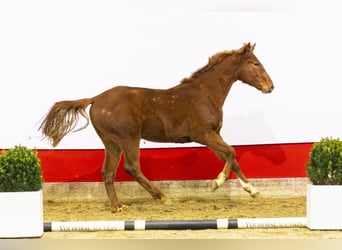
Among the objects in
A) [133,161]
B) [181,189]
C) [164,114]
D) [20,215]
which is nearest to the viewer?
[20,215]

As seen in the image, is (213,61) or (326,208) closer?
(326,208)

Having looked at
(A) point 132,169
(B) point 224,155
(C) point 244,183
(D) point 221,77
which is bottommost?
(C) point 244,183

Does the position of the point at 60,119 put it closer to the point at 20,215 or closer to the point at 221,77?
the point at 20,215

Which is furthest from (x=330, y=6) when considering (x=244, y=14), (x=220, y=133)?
(x=220, y=133)

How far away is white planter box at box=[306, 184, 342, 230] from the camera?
416 centimetres

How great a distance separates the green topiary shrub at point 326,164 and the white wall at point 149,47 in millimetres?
1127

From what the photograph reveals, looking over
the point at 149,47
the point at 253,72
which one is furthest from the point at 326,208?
the point at 149,47

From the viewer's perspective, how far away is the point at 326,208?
4.18 m

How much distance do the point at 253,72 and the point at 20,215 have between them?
2387mm

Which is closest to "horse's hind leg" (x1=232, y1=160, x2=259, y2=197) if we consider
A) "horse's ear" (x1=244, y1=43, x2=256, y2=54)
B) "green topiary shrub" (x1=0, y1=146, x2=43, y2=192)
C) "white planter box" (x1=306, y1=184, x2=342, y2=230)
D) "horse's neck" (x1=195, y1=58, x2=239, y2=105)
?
"horse's neck" (x1=195, y1=58, x2=239, y2=105)

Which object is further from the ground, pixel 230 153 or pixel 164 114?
pixel 164 114

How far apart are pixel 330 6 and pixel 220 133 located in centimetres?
163

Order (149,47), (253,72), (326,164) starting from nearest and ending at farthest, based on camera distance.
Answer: (326,164), (253,72), (149,47)

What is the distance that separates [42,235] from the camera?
4.16m
